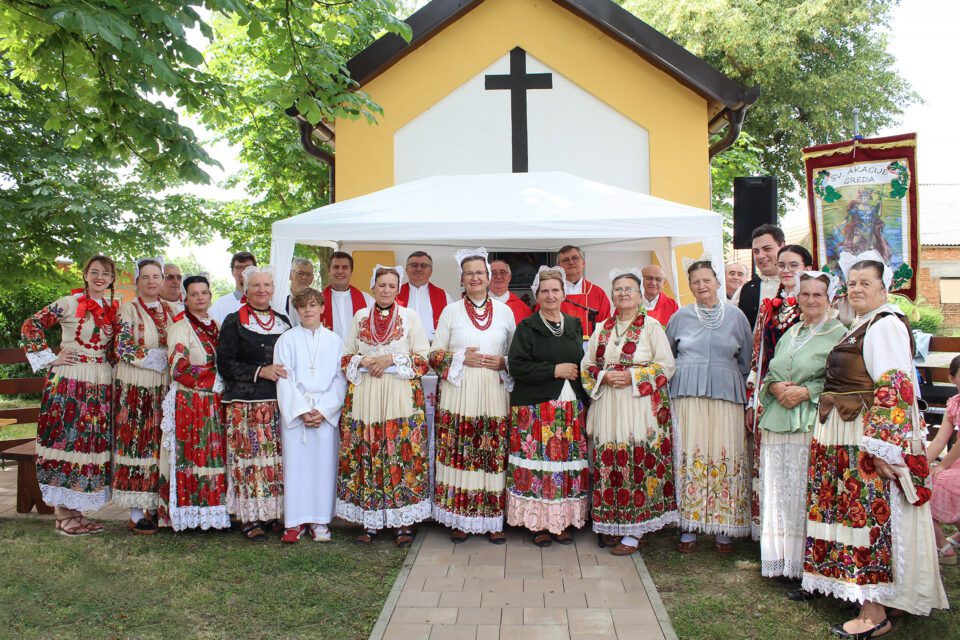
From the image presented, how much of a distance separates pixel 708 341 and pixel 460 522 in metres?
2.16

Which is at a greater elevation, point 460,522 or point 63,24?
point 63,24

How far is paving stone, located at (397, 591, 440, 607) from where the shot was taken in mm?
4184

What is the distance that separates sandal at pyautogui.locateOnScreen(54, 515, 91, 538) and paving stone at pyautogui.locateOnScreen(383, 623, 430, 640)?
314cm

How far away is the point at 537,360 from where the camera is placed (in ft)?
16.9

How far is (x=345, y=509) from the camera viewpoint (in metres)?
5.38

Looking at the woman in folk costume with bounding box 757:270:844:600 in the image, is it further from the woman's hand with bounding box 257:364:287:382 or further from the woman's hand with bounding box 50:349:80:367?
the woman's hand with bounding box 50:349:80:367

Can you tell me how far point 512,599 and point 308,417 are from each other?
201 cm

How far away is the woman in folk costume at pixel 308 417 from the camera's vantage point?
17.5 feet

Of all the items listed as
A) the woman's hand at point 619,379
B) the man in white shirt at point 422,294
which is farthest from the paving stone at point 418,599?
the man in white shirt at point 422,294

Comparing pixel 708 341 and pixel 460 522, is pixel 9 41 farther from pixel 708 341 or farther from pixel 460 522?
pixel 708 341

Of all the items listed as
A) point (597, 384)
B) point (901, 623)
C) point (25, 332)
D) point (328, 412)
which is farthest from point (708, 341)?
point (25, 332)

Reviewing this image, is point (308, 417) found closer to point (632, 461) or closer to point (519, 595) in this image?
point (519, 595)

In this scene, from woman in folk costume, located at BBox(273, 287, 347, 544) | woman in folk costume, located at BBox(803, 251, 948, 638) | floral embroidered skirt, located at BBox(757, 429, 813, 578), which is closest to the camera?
woman in folk costume, located at BBox(803, 251, 948, 638)

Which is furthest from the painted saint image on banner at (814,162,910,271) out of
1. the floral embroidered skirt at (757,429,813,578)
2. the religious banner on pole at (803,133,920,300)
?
the floral embroidered skirt at (757,429,813,578)
